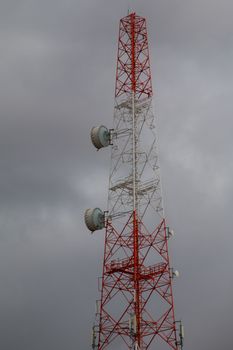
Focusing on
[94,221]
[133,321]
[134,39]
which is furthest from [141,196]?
[134,39]

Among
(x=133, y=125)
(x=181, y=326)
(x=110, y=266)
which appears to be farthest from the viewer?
(x=133, y=125)

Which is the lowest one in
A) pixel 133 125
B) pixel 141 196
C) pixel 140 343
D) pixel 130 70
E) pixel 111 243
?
pixel 140 343

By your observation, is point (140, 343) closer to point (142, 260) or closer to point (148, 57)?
point (142, 260)

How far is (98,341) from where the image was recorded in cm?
7950

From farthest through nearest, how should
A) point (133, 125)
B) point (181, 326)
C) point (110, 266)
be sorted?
point (133, 125), point (110, 266), point (181, 326)

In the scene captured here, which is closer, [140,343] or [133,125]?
[140,343]

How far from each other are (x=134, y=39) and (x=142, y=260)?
32.5 meters

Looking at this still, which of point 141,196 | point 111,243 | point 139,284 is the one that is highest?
point 141,196

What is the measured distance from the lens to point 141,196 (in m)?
85.4

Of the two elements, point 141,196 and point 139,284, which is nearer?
point 139,284

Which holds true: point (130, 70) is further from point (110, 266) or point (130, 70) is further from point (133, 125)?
point (110, 266)

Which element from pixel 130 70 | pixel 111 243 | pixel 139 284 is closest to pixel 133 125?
pixel 130 70

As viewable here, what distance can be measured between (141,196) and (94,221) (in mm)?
6945

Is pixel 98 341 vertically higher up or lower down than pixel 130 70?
lower down
